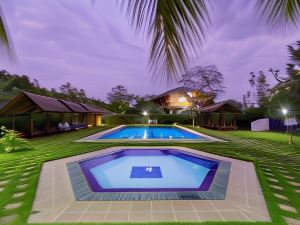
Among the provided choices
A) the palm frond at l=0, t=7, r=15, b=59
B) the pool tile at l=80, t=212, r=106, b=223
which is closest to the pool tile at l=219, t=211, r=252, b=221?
the pool tile at l=80, t=212, r=106, b=223

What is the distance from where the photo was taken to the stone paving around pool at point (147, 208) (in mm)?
3559

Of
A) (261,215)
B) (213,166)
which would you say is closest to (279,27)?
(261,215)

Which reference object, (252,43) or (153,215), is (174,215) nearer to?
(153,215)

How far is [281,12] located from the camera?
1.28 metres

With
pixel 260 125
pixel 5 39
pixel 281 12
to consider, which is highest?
pixel 281 12

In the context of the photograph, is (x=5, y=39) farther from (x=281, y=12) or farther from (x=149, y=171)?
(x=149, y=171)

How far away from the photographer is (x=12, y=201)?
4145 mm

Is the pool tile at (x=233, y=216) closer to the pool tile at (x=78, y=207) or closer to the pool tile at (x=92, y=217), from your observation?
the pool tile at (x=92, y=217)

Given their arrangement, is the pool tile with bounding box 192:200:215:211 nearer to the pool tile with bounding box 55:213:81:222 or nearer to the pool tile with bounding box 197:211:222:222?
the pool tile with bounding box 197:211:222:222

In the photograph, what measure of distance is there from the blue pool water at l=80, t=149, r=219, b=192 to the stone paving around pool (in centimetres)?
72

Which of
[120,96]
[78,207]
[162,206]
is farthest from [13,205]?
[120,96]

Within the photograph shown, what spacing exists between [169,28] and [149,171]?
647 centimetres

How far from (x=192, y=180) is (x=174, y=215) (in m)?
2.79

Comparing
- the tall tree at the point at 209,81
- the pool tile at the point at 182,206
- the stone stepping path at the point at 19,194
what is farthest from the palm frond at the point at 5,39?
the tall tree at the point at 209,81
